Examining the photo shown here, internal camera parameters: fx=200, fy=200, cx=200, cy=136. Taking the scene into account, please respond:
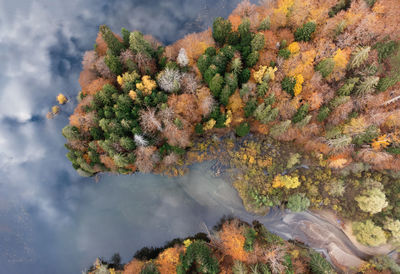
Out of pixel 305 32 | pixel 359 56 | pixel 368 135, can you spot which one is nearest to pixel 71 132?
pixel 305 32

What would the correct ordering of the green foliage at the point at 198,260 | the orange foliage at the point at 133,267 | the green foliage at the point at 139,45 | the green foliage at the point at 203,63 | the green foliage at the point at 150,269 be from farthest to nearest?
1. the orange foliage at the point at 133,267
2. the green foliage at the point at 150,269
3. the green foliage at the point at 198,260
4. the green foliage at the point at 203,63
5. the green foliage at the point at 139,45

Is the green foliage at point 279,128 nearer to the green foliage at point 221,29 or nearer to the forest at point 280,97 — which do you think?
the forest at point 280,97

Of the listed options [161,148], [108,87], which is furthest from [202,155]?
[108,87]

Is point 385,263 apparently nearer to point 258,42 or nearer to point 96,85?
point 258,42

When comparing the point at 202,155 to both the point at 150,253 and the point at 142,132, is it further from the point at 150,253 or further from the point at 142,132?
the point at 150,253

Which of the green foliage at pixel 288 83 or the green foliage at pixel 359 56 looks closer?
the green foliage at pixel 359 56

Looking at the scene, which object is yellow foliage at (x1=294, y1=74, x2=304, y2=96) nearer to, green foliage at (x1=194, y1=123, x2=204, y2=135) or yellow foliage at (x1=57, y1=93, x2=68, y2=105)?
green foliage at (x1=194, y1=123, x2=204, y2=135)

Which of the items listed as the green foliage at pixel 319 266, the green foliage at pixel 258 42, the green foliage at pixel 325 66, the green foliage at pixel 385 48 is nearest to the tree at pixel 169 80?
Result: the green foliage at pixel 258 42
